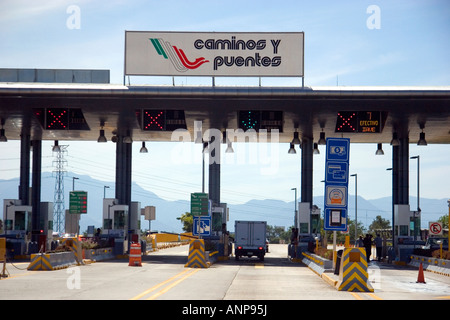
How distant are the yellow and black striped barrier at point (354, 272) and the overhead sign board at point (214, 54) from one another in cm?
1508

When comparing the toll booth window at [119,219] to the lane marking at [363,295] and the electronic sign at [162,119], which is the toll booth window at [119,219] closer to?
the electronic sign at [162,119]

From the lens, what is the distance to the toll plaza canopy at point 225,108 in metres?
33.8

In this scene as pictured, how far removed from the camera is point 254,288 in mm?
21578

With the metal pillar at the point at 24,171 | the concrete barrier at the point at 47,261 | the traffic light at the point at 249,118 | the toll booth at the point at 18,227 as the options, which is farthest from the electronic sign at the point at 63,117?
the concrete barrier at the point at 47,261

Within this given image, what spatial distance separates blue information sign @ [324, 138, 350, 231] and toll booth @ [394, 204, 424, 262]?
1909 cm

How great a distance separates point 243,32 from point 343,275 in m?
16.9

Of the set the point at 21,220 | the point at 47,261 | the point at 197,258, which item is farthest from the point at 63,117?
the point at 47,261

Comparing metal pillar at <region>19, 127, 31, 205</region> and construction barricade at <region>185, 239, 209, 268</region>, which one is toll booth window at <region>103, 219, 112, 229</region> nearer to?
metal pillar at <region>19, 127, 31, 205</region>

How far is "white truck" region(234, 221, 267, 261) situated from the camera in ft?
152

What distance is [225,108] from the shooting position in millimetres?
37031

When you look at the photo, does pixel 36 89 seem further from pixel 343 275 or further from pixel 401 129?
pixel 401 129

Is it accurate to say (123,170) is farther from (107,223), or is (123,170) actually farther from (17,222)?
(17,222)

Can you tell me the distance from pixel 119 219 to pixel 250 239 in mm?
8783

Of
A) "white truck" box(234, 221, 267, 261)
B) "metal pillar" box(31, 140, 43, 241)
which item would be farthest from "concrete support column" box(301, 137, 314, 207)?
"metal pillar" box(31, 140, 43, 241)
